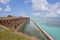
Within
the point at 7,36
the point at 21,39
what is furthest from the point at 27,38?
the point at 7,36

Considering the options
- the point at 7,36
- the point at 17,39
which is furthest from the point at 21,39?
the point at 7,36

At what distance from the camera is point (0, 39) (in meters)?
8.48

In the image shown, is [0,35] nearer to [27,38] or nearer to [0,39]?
[0,39]

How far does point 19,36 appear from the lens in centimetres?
849

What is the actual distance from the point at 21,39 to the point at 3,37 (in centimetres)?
114

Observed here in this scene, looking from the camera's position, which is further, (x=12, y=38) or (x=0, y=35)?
(x=0, y=35)

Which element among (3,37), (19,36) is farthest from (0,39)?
(19,36)

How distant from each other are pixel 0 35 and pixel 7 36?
1.62 ft

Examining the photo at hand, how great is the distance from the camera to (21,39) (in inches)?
316

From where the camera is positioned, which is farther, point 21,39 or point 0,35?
point 0,35

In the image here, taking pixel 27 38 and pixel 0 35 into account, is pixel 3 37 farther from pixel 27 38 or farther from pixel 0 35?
pixel 27 38

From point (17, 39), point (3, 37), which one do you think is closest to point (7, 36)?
point (3, 37)

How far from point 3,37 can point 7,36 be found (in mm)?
202

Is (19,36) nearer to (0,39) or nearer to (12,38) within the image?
(12,38)
